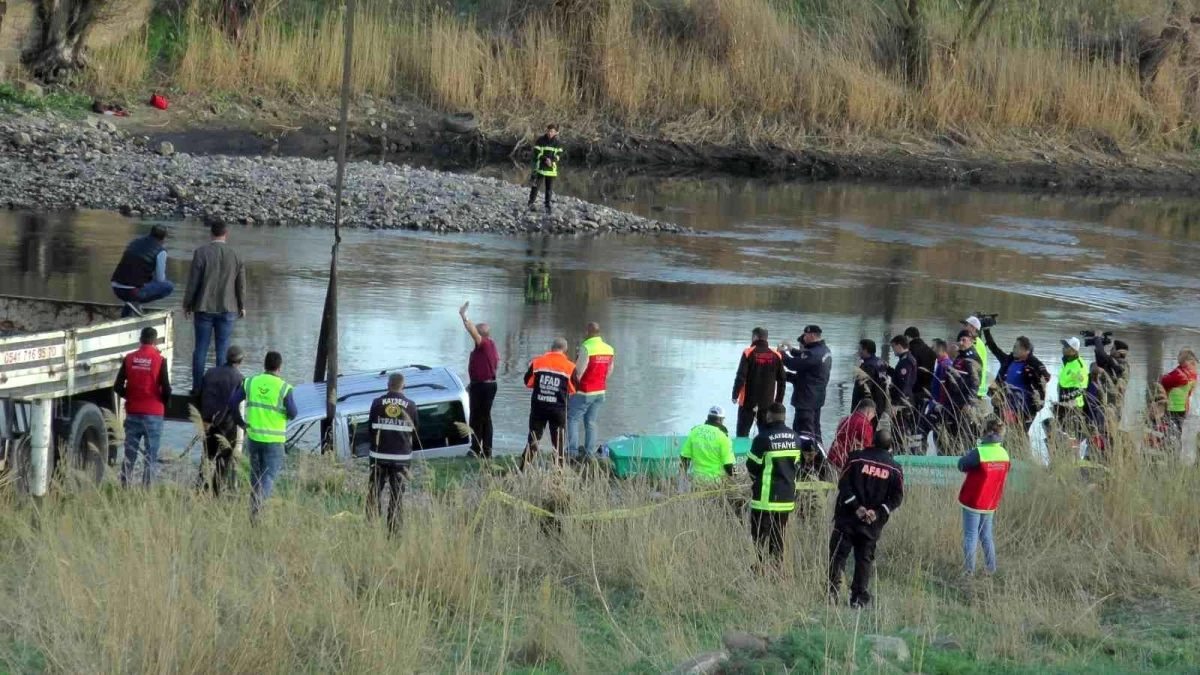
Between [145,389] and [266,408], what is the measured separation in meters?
1.26

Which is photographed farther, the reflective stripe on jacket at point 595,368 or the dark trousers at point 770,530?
the reflective stripe on jacket at point 595,368

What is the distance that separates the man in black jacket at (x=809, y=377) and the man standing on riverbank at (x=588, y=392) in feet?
6.42

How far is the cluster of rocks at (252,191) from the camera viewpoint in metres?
28.2

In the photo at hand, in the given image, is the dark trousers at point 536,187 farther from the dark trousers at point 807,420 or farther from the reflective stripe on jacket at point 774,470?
the reflective stripe on jacket at point 774,470

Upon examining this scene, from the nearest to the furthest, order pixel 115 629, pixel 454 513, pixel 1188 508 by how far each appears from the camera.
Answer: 1. pixel 115 629
2. pixel 454 513
3. pixel 1188 508

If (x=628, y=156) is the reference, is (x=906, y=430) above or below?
below

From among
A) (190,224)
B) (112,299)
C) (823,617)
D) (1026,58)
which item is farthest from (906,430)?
(1026,58)

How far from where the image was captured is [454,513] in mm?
10492

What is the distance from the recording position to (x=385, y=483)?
37.9 ft

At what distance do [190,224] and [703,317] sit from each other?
10.4 metres

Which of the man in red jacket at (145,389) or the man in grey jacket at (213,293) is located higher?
the man in grey jacket at (213,293)

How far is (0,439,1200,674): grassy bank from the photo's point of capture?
7.50 meters

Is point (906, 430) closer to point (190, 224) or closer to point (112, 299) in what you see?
point (112, 299)

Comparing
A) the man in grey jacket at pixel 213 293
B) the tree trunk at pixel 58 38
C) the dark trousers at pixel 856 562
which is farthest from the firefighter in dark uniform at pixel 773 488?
the tree trunk at pixel 58 38
